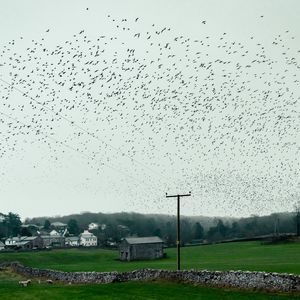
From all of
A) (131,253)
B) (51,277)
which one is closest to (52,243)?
(131,253)

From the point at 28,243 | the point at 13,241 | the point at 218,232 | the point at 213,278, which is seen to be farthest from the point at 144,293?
the point at 218,232

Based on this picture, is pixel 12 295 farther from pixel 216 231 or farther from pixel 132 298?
pixel 216 231

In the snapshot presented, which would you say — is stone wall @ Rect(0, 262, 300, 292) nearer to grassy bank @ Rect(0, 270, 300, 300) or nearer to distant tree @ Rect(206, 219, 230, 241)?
grassy bank @ Rect(0, 270, 300, 300)

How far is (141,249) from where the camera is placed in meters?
97.7

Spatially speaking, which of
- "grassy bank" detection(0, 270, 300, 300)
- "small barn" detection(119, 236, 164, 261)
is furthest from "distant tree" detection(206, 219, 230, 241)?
"grassy bank" detection(0, 270, 300, 300)

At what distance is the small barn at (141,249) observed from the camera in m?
96.6

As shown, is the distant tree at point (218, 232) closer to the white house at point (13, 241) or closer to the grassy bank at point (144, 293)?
the white house at point (13, 241)

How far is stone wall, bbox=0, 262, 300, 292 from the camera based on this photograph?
33094 millimetres

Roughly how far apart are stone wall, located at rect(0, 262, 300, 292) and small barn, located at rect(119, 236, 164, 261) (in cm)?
4140

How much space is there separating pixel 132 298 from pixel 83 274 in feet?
65.3

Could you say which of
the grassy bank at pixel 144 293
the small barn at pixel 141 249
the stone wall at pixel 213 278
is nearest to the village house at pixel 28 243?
the small barn at pixel 141 249

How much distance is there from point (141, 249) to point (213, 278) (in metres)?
60.0

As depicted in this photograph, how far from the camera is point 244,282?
118 ft

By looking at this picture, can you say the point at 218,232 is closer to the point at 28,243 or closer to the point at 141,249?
the point at 28,243
